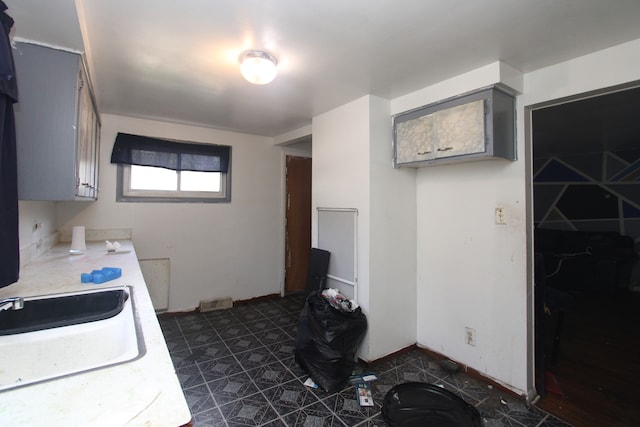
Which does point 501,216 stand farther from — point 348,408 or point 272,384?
point 272,384

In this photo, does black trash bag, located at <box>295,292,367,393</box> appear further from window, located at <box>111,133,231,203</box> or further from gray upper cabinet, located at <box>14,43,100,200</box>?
window, located at <box>111,133,231,203</box>

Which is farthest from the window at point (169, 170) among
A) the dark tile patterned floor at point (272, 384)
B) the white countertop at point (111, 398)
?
the white countertop at point (111, 398)

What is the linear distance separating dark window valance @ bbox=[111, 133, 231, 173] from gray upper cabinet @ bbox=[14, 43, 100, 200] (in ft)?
5.88

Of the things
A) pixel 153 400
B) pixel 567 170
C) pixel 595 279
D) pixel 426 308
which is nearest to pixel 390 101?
pixel 426 308

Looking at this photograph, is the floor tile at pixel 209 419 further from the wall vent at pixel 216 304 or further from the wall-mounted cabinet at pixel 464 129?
the wall-mounted cabinet at pixel 464 129

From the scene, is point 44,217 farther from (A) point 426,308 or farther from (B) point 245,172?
(A) point 426,308

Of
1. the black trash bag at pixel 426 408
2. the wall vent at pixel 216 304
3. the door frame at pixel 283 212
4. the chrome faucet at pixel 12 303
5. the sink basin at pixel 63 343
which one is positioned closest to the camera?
the sink basin at pixel 63 343

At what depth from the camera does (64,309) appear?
4.53 feet

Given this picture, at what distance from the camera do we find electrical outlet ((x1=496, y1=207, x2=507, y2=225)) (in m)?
2.12

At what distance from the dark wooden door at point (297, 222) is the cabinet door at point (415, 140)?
2.04 meters

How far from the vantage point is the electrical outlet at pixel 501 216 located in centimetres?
212

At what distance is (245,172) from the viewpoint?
391 centimetres

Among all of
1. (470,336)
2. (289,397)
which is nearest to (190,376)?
(289,397)

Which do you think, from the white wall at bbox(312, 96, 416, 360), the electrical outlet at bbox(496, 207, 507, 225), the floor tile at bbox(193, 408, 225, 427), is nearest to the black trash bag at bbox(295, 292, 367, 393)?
the white wall at bbox(312, 96, 416, 360)
